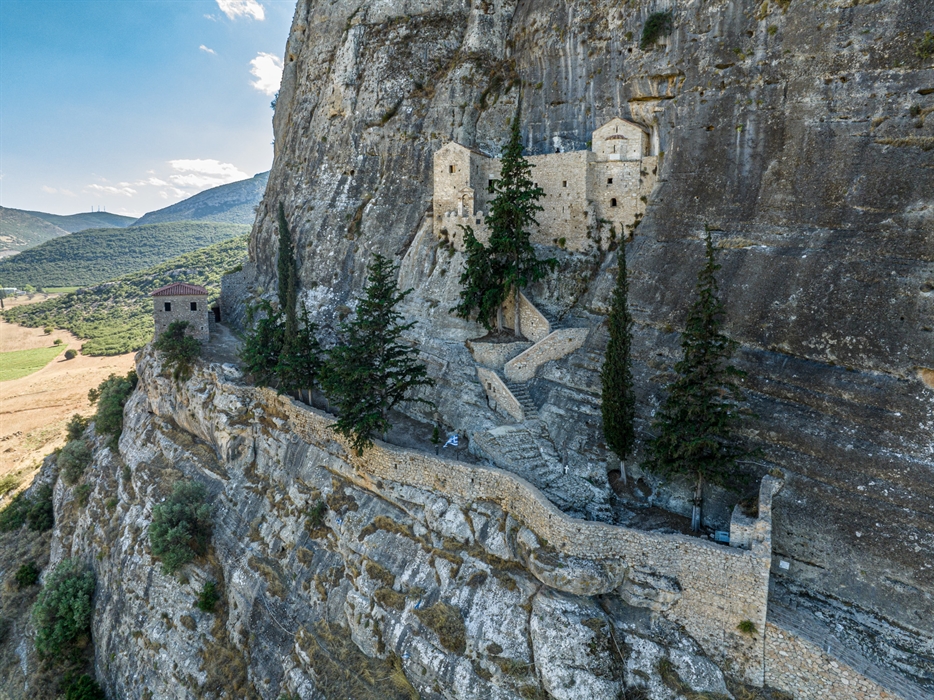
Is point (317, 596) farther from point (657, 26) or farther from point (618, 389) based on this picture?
point (657, 26)

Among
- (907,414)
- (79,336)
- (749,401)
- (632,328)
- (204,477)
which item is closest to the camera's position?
(907,414)

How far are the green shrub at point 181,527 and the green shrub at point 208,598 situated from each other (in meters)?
1.84

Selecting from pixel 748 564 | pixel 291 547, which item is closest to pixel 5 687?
pixel 291 547

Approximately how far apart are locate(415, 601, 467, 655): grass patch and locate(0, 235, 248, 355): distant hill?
7478 centimetres

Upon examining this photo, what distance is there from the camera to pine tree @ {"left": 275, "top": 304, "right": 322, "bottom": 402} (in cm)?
2325

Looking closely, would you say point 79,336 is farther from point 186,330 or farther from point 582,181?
point 582,181

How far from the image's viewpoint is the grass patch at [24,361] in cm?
6850

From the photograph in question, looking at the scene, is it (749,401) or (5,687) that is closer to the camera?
(749,401)

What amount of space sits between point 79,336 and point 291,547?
8792cm

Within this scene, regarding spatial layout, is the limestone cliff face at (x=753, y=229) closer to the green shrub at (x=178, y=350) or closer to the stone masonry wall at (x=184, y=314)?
the green shrub at (x=178, y=350)

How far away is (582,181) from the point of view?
82.2ft

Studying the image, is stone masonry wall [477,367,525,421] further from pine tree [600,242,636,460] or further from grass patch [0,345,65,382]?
grass patch [0,345,65,382]

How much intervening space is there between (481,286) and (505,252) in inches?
79.8

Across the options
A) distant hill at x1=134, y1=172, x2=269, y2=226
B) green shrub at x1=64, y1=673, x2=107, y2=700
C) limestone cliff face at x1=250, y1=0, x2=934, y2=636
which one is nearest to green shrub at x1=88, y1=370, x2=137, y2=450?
green shrub at x1=64, y1=673, x2=107, y2=700
